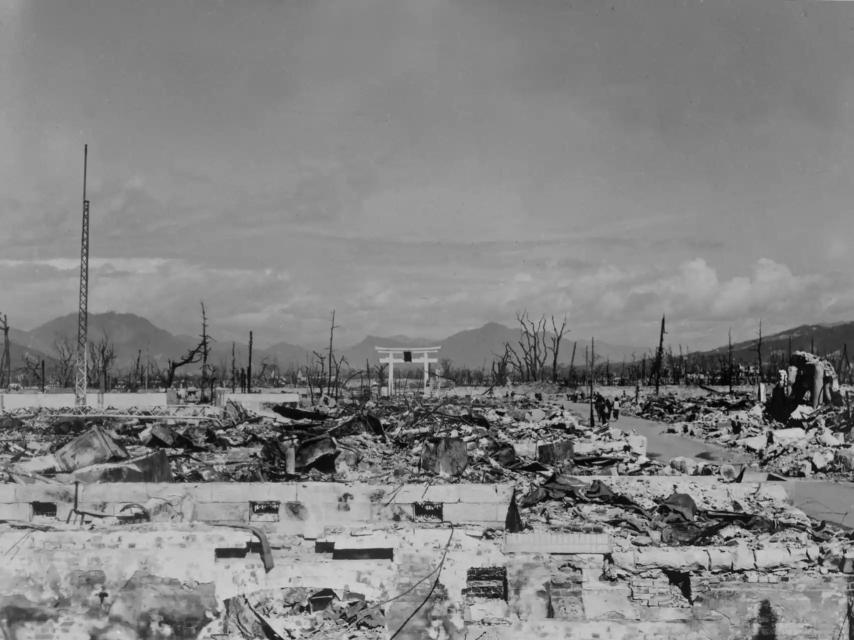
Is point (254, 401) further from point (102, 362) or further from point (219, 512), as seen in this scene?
point (102, 362)

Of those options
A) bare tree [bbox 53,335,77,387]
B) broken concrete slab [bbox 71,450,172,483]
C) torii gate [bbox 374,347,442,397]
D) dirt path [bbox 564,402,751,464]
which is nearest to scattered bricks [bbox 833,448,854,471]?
dirt path [bbox 564,402,751,464]

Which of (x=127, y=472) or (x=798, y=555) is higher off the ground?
(x=127, y=472)

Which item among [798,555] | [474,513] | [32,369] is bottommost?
[798,555]

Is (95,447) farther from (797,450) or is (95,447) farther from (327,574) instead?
(797,450)

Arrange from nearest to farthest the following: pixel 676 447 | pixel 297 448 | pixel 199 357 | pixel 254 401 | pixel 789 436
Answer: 1. pixel 297 448
2. pixel 789 436
3. pixel 676 447
4. pixel 254 401
5. pixel 199 357

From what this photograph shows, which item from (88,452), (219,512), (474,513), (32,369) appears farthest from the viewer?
(32,369)

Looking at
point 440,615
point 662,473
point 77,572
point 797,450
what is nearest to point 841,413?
point 797,450

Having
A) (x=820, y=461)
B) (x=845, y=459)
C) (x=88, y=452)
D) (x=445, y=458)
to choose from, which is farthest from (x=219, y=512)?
(x=845, y=459)

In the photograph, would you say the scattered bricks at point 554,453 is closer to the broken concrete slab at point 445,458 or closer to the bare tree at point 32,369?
the broken concrete slab at point 445,458
